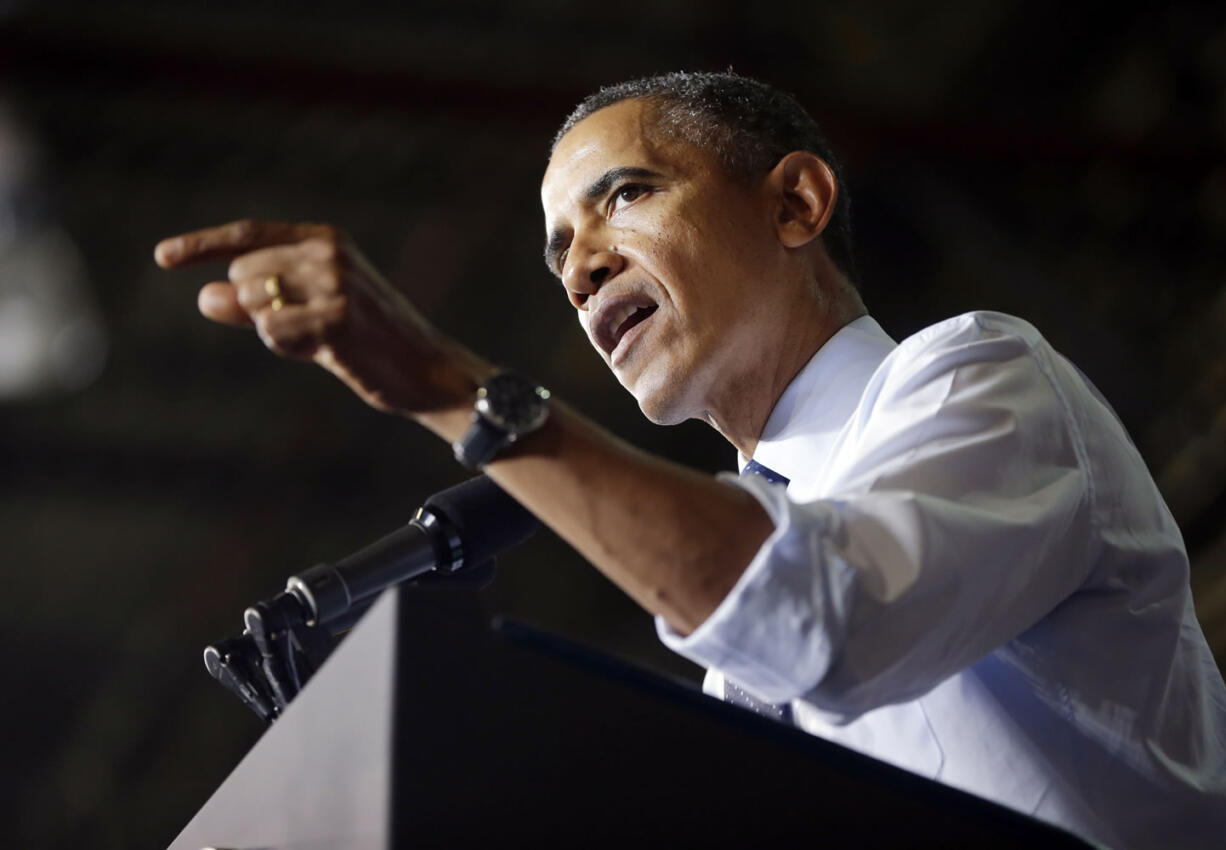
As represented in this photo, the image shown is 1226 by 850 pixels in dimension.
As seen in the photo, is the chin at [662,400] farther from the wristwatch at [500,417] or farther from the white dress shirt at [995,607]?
the wristwatch at [500,417]

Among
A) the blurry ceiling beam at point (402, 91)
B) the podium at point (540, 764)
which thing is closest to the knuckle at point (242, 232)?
the podium at point (540, 764)

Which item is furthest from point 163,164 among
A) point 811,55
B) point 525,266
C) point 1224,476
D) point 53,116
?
point 1224,476

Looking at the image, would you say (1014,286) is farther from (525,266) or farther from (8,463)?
(8,463)

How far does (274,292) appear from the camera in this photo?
836 millimetres

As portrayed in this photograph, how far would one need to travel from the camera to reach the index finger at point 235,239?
0.83 meters

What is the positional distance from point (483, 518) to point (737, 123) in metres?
0.90

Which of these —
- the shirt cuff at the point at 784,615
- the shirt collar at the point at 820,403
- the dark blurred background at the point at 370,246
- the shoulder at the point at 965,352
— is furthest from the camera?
the dark blurred background at the point at 370,246

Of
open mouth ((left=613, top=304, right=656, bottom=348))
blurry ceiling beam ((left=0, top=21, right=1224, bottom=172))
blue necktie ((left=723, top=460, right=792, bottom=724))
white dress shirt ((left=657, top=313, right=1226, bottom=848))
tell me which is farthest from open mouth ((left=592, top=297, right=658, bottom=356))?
blurry ceiling beam ((left=0, top=21, right=1224, bottom=172))

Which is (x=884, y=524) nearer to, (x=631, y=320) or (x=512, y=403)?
(x=512, y=403)

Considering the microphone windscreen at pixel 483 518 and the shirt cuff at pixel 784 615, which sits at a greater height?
the shirt cuff at pixel 784 615

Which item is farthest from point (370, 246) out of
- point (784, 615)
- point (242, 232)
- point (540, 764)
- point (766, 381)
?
point (540, 764)

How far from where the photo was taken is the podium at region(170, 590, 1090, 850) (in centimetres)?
64

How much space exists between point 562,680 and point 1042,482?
49 cm

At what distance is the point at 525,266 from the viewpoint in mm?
5234
